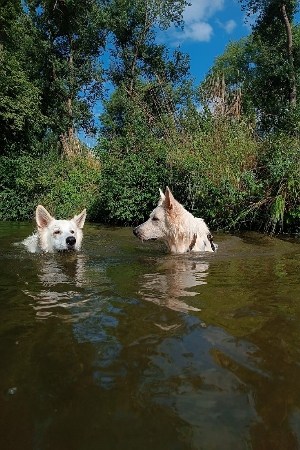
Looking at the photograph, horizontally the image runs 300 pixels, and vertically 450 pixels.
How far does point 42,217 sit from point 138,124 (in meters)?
8.84

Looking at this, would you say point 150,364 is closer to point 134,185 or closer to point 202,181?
point 202,181

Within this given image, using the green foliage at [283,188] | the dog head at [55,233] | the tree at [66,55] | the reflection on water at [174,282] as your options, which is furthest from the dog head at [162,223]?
the tree at [66,55]

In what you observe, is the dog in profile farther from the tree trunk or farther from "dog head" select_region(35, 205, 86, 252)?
the tree trunk

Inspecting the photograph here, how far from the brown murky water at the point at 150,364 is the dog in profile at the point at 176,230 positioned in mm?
2751

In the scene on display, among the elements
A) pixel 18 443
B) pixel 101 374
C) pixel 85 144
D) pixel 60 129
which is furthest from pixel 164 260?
pixel 60 129

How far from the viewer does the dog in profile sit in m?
7.24

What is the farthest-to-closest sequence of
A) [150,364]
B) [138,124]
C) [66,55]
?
1. [66,55]
2. [138,124]
3. [150,364]

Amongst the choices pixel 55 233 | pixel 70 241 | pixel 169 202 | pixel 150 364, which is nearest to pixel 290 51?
pixel 169 202

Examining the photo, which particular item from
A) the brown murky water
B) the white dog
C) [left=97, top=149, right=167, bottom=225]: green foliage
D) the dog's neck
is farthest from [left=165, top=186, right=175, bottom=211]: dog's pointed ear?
[left=97, top=149, right=167, bottom=225]: green foliage

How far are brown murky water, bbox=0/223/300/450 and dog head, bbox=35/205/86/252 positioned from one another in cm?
251

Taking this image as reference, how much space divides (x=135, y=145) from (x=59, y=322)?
12.7 meters

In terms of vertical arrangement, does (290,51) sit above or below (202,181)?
above

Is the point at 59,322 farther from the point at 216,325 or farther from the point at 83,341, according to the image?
the point at 216,325

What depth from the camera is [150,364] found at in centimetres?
→ 221
